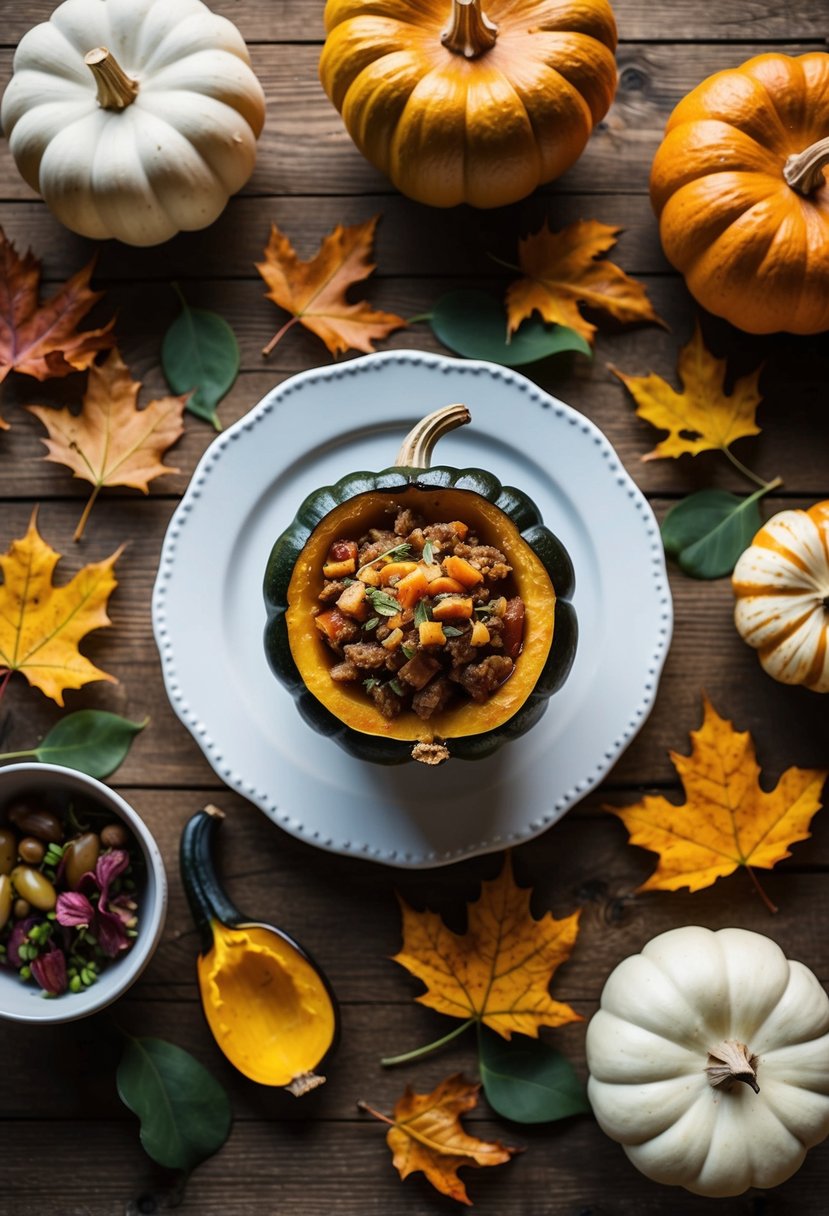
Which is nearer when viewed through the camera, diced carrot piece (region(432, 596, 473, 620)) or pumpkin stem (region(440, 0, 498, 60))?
diced carrot piece (region(432, 596, 473, 620))

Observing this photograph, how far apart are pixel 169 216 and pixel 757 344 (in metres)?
0.94

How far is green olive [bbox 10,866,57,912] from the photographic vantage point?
5.17ft

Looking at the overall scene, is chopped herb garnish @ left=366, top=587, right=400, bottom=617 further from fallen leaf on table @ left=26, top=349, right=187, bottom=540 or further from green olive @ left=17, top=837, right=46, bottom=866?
green olive @ left=17, top=837, right=46, bottom=866

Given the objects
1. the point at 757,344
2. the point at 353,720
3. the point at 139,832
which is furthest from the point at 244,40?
the point at 139,832

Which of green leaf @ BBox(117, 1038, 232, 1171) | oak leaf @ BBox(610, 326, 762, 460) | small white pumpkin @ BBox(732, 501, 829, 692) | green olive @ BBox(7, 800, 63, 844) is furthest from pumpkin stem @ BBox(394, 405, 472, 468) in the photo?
green leaf @ BBox(117, 1038, 232, 1171)

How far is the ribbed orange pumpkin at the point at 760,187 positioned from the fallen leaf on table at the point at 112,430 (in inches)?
32.8

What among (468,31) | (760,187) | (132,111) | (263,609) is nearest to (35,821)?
(263,609)

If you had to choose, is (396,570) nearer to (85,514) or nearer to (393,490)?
(393,490)

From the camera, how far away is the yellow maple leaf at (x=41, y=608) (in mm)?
1688

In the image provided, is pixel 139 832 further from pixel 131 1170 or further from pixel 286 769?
pixel 131 1170

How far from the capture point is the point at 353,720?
138cm

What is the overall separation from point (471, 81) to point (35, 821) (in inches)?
48.3

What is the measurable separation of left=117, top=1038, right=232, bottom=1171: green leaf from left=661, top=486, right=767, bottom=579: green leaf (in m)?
1.07

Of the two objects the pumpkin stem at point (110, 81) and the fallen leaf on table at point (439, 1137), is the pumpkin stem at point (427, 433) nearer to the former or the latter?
the pumpkin stem at point (110, 81)
